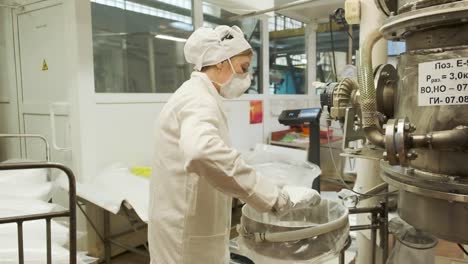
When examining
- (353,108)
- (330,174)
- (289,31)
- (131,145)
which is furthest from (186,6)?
(353,108)

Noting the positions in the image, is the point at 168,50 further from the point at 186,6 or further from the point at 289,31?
the point at 289,31

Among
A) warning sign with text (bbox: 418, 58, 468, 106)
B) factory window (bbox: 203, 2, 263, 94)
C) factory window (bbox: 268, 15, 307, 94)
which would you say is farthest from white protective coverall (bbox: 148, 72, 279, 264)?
factory window (bbox: 268, 15, 307, 94)

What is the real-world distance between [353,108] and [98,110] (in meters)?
2.21

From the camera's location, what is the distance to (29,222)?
186 centimetres

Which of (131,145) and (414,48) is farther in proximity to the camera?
(131,145)

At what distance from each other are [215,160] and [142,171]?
1.84m

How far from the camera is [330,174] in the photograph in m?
4.30

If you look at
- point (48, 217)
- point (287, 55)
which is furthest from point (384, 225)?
point (287, 55)

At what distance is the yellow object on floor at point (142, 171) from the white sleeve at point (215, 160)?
1.60 metres

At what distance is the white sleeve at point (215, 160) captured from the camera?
Answer: 1034 millimetres

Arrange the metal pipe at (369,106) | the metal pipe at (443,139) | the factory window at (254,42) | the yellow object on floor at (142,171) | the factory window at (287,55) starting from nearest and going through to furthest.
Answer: the metal pipe at (443,139)
the metal pipe at (369,106)
the yellow object on floor at (142,171)
the factory window at (254,42)
the factory window at (287,55)

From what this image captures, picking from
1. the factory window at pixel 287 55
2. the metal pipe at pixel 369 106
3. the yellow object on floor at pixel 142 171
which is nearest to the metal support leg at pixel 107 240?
the yellow object on floor at pixel 142 171

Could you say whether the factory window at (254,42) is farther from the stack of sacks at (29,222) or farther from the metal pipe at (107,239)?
the stack of sacks at (29,222)

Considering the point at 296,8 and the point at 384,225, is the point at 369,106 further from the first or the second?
the point at 296,8
